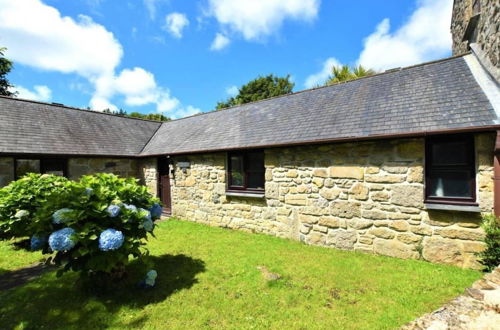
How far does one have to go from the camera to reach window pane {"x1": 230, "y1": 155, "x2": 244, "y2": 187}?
8352mm

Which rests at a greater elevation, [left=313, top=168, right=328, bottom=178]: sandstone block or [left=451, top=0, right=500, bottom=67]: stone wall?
[left=451, top=0, right=500, bottom=67]: stone wall

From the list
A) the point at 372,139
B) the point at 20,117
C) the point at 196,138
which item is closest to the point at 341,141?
the point at 372,139

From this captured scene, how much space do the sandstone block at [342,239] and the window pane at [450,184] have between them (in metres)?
1.91

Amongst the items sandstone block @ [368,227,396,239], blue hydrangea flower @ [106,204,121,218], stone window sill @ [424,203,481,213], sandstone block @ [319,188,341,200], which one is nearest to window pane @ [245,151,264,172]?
→ sandstone block @ [319,188,341,200]

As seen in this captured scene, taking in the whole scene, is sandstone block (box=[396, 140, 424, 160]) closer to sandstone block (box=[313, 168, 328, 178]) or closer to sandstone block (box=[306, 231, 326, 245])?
sandstone block (box=[313, 168, 328, 178])

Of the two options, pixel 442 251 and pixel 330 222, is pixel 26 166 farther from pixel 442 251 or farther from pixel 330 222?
pixel 442 251

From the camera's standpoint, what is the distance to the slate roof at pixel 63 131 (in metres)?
9.12

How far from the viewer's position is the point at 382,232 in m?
5.64

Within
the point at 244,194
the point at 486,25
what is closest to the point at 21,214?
the point at 244,194

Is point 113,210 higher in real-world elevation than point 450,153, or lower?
lower

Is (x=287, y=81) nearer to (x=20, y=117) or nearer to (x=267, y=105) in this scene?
(x=267, y=105)

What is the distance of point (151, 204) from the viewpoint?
450 cm

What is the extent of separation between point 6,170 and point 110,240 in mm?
8009

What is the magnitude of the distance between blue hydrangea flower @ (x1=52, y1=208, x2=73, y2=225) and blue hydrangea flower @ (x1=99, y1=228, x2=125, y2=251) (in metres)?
0.52
